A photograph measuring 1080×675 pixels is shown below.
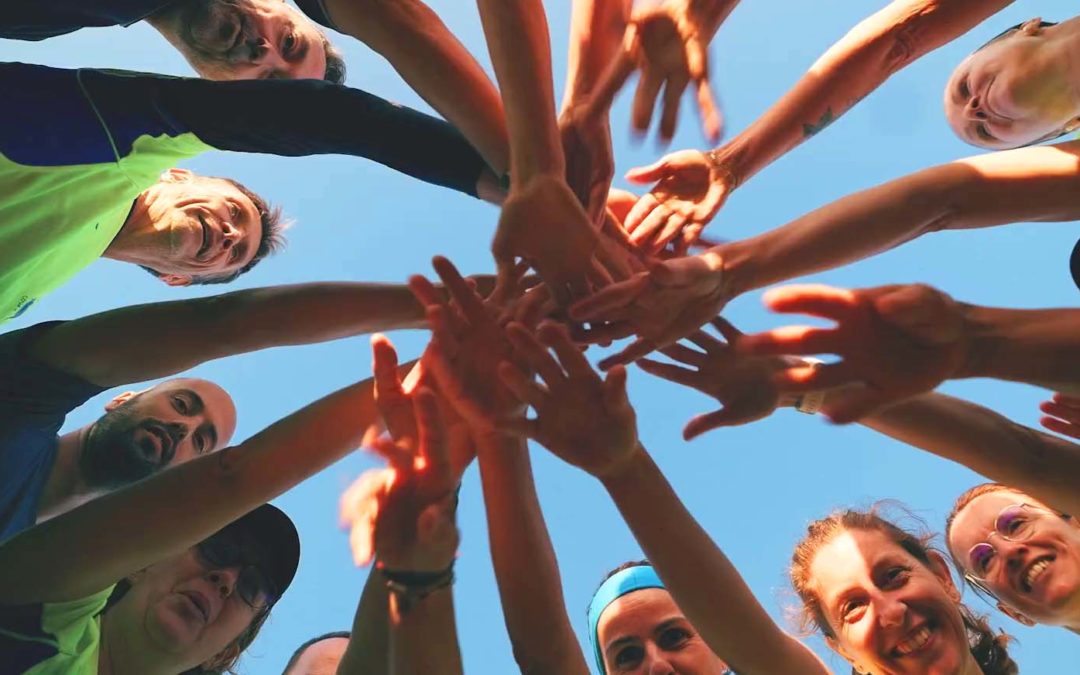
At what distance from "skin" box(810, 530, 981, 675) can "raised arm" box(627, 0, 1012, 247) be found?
61.7 inches

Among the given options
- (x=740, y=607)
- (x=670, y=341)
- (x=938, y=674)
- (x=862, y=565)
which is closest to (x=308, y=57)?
(x=670, y=341)

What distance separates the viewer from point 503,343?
2160mm

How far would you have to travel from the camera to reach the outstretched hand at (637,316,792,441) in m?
2.04

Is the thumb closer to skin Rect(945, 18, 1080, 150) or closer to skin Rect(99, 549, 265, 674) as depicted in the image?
skin Rect(945, 18, 1080, 150)

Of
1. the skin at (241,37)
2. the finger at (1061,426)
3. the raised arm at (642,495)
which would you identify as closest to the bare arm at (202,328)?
the raised arm at (642,495)

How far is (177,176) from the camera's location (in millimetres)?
3807

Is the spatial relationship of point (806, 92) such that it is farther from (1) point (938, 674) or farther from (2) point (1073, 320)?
(1) point (938, 674)

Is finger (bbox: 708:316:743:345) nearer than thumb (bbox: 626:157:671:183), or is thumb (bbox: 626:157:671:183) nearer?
finger (bbox: 708:316:743:345)

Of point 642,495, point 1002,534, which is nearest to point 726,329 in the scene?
point 642,495

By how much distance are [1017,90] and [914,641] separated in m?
2.39

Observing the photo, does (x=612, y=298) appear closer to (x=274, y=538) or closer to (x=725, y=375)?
(x=725, y=375)

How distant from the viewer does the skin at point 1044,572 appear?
3.02 meters

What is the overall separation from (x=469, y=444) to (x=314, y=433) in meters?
0.49

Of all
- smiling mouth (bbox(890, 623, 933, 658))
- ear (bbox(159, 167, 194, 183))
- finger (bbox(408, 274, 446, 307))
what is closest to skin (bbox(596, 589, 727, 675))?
smiling mouth (bbox(890, 623, 933, 658))
